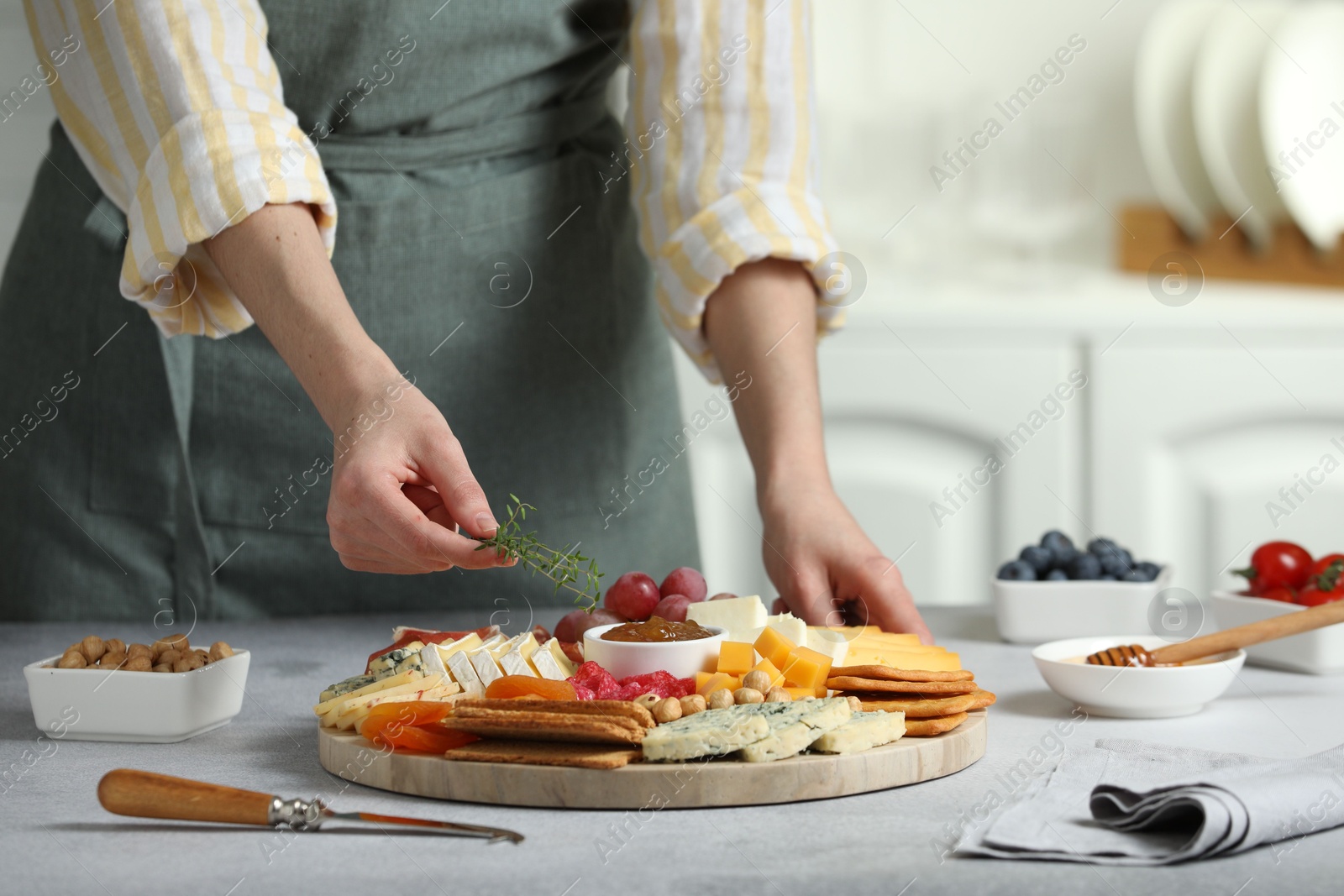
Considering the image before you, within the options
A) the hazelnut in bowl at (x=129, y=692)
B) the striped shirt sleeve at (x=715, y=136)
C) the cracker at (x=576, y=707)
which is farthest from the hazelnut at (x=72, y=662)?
the striped shirt sleeve at (x=715, y=136)

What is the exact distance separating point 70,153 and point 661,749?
103 cm

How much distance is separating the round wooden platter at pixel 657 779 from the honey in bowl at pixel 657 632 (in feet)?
0.57

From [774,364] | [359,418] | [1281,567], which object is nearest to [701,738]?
[359,418]

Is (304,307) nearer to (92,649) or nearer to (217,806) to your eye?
(92,649)

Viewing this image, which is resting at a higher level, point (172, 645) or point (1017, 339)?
point (1017, 339)

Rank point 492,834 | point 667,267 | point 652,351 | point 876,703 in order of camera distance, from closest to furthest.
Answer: point 492,834, point 876,703, point 667,267, point 652,351

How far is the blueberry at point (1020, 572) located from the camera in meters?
1.16

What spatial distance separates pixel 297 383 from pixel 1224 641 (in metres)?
0.94

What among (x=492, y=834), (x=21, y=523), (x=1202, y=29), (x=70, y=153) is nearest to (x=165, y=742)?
(x=492, y=834)

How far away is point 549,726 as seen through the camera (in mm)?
690

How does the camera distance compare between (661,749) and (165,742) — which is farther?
(165,742)

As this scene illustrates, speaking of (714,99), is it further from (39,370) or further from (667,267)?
(39,370)

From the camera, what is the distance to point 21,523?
1.34 metres

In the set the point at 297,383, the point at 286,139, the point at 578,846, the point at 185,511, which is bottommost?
the point at 578,846
